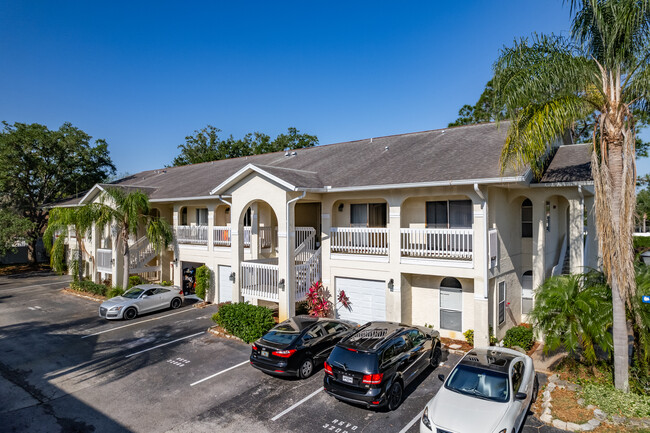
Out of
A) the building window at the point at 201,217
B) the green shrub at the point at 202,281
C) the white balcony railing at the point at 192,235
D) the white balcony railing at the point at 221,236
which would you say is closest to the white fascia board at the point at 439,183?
the white balcony railing at the point at 221,236

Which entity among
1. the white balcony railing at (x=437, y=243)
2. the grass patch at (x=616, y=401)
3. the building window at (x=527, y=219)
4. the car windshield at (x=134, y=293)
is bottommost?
the grass patch at (x=616, y=401)

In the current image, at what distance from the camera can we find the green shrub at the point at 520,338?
1312 centimetres

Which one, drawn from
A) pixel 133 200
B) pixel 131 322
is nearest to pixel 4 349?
pixel 131 322

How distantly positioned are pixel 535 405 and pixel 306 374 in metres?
6.11

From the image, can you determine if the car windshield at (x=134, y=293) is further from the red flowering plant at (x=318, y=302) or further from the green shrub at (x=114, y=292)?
the red flowering plant at (x=318, y=302)

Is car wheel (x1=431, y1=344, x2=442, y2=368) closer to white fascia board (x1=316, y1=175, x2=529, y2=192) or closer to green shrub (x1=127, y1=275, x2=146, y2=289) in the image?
white fascia board (x1=316, y1=175, x2=529, y2=192)

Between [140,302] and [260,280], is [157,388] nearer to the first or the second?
[260,280]

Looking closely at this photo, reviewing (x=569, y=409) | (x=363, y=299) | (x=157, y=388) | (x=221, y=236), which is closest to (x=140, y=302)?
(x=221, y=236)

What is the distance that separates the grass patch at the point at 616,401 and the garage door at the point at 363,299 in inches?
282

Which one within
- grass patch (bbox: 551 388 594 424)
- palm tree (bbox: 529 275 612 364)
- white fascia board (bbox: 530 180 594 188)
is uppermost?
white fascia board (bbox: 530 180 594 188)

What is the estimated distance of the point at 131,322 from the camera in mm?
17812

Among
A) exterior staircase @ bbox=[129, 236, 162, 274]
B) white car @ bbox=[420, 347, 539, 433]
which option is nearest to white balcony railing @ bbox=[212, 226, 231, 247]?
exterior staircase @ bbox=[129, 236, 162, 274]

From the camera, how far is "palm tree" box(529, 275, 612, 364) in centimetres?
982

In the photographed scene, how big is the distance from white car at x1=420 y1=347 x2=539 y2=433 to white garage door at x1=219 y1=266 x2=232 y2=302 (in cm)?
1375
